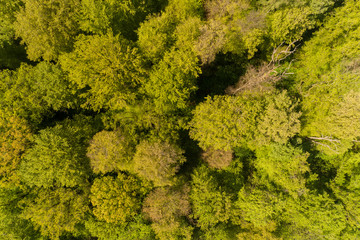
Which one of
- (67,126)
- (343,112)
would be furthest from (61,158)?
(343,112)

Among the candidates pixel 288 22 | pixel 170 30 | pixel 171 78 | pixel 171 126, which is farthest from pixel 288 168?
pixel 170 30

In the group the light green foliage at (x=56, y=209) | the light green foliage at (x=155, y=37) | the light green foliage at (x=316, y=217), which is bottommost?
the light green foliage at (x=316, y=217)

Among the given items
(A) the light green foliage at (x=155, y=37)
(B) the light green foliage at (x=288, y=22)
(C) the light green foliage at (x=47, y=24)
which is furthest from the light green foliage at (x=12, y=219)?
(B) the light green foliage at (x=288, y=22)

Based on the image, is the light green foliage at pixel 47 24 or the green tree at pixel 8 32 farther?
the green tree at pixel 8 32

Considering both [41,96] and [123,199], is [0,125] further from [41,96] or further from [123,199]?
[123,199]

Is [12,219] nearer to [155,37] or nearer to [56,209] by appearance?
[56,209]

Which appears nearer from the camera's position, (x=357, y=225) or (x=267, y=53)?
(x=357, y=225)

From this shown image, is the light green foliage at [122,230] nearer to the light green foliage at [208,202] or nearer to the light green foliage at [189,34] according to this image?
the light green foliage at [208,202]
